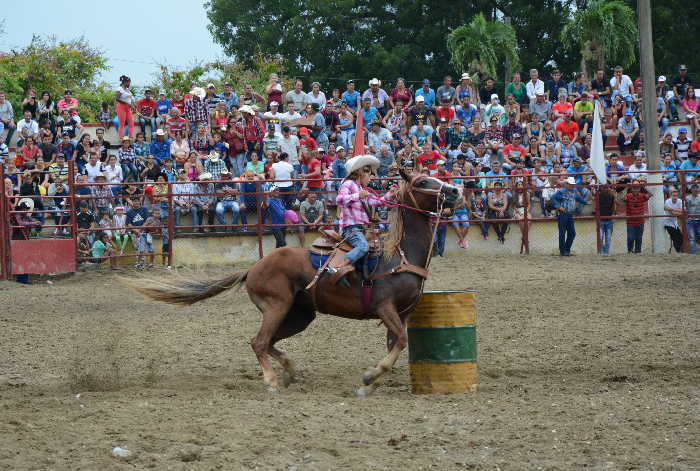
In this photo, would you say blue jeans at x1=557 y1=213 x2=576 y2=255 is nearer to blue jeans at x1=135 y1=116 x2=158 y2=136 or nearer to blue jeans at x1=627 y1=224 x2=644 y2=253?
blue jeans at x1=627 y1=224 x2=644 y2=253

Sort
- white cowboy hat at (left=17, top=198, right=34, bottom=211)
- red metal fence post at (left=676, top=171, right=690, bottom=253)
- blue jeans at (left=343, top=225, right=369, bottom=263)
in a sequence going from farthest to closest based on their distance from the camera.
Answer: red metal fence post at (left=676, top=171, right=690, bottom=253), white cowboy hat at (left=17, top=198, right=34, bottom=211), blue jeans at (left=343, top=225, right=369, bottom=263)

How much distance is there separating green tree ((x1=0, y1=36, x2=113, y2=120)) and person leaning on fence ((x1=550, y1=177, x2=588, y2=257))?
1730 cm

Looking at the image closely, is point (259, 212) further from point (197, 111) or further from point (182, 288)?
point (182, 288)

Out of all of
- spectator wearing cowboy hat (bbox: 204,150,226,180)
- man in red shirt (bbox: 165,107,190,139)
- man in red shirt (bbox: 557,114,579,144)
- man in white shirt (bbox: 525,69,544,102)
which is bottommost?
spectator wearing cowboy hat (bbox: 204,150,226,180)

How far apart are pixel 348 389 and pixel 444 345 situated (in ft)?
3.40

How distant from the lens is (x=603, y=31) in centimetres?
2786

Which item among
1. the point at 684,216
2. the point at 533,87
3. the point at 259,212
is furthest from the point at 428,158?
the point at 684,216

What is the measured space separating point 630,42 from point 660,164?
9.91 meters

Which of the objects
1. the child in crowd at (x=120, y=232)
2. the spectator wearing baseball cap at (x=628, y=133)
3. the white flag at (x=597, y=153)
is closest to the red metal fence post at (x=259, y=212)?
the child in crowd at (x=120, y=232)

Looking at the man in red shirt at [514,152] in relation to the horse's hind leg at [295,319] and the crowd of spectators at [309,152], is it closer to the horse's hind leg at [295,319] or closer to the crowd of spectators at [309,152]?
the crowd of spectators at [309,152]

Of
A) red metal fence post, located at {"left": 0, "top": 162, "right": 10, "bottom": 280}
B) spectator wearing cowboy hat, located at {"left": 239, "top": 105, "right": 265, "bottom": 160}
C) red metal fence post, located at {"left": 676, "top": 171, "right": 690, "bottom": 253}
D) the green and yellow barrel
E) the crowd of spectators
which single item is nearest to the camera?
the green and yellow barrel

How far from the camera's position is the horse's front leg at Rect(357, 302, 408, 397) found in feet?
27.5

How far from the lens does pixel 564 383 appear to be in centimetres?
880

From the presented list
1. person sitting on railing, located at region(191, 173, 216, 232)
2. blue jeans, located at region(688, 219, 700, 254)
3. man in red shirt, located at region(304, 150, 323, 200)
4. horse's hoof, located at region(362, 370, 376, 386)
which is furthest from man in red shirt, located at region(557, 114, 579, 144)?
horse's hoof, located at region(362, 370, 376, 386)
